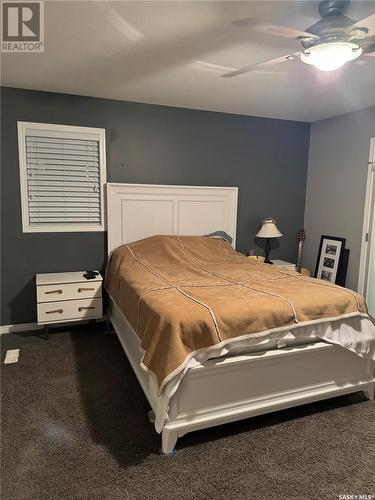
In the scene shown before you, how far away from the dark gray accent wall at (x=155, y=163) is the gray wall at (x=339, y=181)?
0.60 feet

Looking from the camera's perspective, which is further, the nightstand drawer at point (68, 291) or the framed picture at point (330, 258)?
the framed picture at point (330, 258)

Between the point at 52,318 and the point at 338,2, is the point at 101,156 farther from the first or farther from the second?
the point at 338,2

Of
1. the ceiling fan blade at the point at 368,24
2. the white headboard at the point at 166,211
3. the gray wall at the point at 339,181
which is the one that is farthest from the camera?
the gray wall at the point at 339,181

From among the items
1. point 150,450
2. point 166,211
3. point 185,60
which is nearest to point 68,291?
point 166,211

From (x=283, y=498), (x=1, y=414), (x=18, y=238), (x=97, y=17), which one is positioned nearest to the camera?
(x=283, y=498)

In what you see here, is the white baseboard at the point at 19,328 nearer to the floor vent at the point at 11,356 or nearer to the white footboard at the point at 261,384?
the floor vent at the point at 11,356

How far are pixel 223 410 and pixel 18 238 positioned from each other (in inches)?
103

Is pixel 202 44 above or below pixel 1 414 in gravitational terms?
above

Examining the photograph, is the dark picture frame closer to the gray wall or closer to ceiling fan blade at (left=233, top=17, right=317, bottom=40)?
the gray wall

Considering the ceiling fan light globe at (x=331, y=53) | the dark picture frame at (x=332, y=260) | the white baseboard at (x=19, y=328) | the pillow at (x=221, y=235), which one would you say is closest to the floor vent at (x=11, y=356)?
the white baseboard at (x=19, y=328)

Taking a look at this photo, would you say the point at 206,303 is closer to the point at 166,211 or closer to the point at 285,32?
the point at 285,32

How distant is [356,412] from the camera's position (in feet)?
7.69

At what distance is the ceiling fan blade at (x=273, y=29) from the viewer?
1.77 metres

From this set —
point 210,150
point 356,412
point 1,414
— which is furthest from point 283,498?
point 210,150
